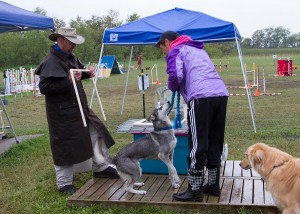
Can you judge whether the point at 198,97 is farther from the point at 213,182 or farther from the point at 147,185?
the point at 147,185

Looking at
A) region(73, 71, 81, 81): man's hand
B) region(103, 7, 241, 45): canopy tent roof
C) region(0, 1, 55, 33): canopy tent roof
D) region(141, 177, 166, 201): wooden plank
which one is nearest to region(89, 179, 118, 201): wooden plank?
region(141, 177, 166, 201): wooden plank

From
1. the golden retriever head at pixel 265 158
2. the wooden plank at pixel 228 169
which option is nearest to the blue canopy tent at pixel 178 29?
the wooden plank at pixel 228 169

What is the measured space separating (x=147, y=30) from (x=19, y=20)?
340 cm

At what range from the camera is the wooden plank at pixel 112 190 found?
4.62m

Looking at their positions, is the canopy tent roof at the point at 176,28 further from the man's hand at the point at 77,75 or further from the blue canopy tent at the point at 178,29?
the man's hand at the point at 77,75

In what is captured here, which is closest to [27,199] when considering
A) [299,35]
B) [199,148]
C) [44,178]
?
[44,178]

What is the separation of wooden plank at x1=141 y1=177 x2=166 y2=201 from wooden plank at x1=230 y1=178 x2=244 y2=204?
2.95ft

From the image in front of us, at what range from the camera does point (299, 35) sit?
87.9m

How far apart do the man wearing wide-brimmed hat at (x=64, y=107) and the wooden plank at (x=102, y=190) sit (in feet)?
1.05

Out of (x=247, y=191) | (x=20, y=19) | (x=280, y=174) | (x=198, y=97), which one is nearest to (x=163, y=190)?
(x=247, y=191)

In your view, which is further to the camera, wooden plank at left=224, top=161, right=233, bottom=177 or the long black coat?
wooden plank at left=224, top=161, right=233, bottom=177

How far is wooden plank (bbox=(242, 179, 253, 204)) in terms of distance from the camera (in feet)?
14.0

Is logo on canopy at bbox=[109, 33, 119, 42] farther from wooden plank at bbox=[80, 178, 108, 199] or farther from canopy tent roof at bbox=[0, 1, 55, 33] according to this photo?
wooden plank at bbox=[80, 178, 108, 199]

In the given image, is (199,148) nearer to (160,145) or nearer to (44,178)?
(160,145)
